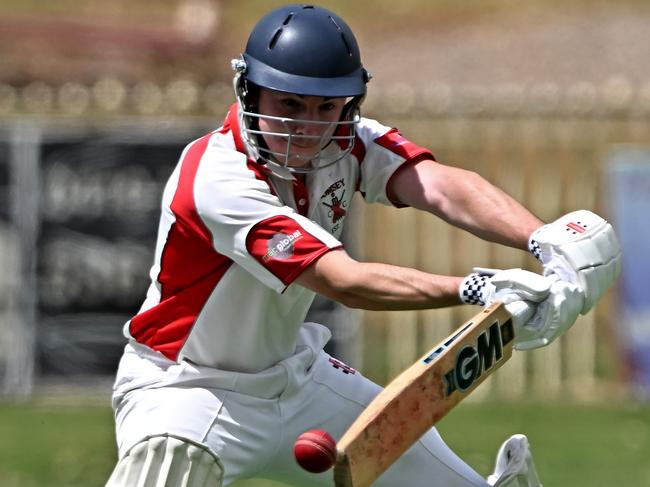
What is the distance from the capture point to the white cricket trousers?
461cm

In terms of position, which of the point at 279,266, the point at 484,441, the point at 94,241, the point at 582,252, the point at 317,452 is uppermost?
the point at 582,252

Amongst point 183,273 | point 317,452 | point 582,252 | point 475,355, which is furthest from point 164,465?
point 582,252

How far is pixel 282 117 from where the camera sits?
15.2 feet

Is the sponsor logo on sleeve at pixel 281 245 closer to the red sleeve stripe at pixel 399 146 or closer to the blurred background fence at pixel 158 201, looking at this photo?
the red sleeve stripe at pixel 399 146

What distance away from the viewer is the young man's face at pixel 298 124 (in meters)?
4.59

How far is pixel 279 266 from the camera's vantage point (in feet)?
14.4

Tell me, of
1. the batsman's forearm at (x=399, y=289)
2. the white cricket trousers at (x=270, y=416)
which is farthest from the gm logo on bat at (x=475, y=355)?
the white cricket trousers at (x=270, y=416)

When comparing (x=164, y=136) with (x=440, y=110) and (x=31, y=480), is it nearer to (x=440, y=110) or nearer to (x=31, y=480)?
(x=440, y=110)

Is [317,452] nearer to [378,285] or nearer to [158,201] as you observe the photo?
[378,285]

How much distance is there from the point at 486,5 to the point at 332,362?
65.8ft

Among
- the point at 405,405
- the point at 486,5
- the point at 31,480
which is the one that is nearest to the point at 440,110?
the point at 31,480

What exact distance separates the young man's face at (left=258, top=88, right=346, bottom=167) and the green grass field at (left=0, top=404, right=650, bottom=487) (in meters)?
3.17

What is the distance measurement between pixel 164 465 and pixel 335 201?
0.98 metres

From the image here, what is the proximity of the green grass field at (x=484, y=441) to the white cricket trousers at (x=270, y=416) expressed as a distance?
2535mm
